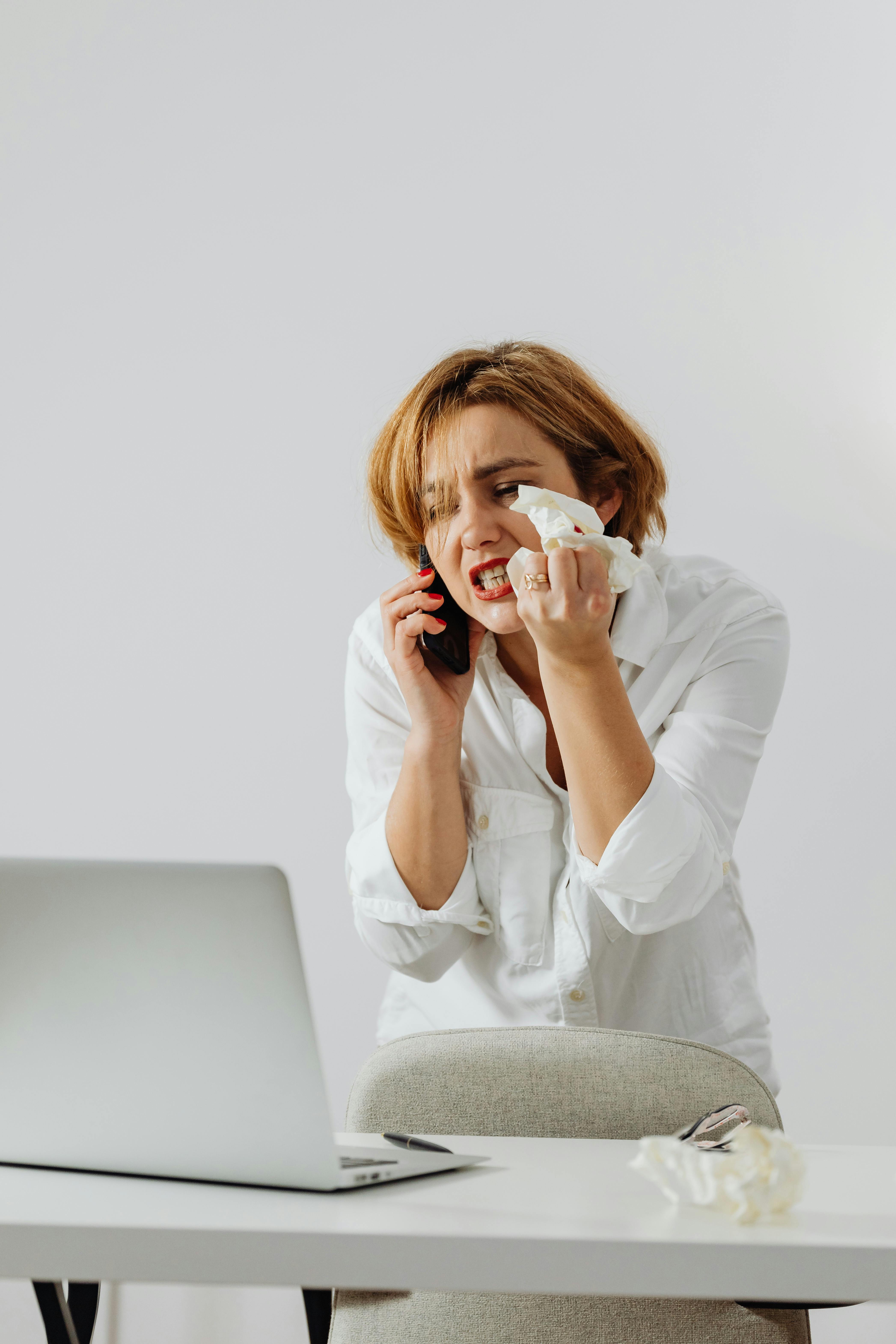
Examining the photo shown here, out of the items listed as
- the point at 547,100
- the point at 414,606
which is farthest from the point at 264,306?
the point at 414,606

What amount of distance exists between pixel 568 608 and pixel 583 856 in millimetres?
267

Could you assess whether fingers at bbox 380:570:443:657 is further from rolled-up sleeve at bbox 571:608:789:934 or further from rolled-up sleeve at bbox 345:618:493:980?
rolled-up sleeve at bbox 571:608:789:934

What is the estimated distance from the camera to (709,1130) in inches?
31.0

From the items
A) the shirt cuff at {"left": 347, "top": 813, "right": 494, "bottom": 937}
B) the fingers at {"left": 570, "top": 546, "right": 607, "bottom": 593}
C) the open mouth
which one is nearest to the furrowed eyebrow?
the open mouth

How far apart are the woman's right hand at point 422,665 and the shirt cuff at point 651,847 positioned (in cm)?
32

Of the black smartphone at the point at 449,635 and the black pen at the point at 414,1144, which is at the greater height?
the black smartphone at the point at 449,635

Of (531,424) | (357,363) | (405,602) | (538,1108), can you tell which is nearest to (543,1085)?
(538,1108)

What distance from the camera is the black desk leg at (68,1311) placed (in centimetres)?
80

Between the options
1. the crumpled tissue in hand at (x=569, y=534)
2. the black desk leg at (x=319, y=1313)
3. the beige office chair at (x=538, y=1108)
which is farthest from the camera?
the crumpled tissue in hand at (x=569, y=534)

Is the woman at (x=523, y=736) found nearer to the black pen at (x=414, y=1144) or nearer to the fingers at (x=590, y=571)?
the fingers at (x=590, y=571)

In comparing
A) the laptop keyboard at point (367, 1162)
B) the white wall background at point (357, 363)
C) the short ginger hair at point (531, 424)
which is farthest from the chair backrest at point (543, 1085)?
Result: the white wall background at point (357, 363)

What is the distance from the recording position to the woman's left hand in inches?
46.1

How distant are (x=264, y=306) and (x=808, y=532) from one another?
1166 mm

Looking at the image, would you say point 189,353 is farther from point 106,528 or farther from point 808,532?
point 808,532
